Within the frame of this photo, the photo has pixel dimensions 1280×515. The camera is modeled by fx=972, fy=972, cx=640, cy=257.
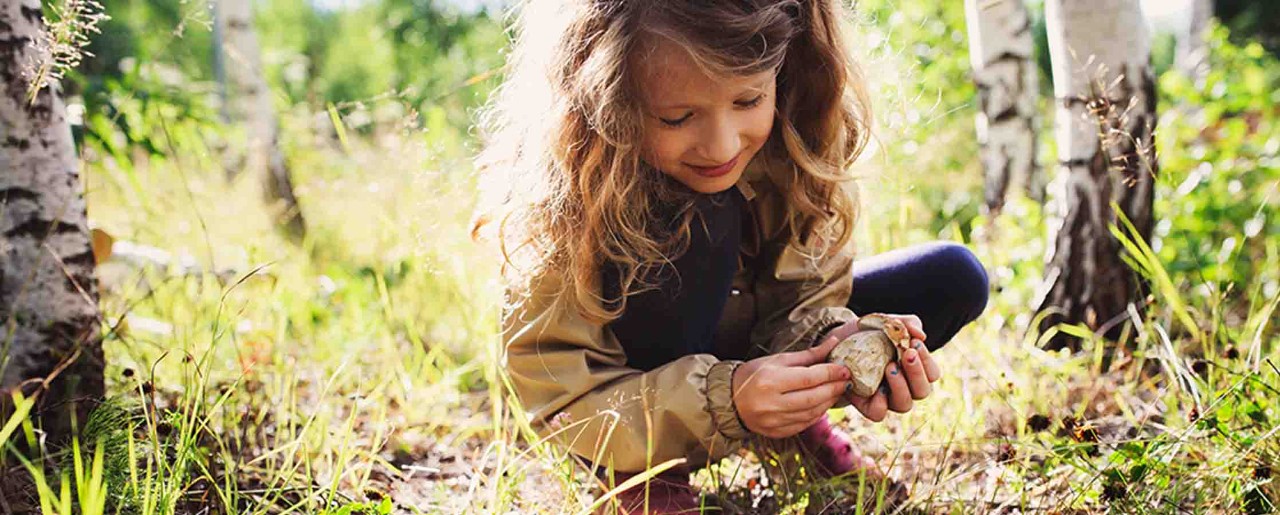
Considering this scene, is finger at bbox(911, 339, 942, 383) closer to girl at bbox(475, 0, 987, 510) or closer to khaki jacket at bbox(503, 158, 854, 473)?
girl at bbox(475, 0, 987, 510)

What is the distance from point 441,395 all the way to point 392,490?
0.48 m

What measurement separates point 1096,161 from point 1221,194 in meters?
1.00

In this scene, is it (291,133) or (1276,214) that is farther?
(291,133)

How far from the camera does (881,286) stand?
2029 mm

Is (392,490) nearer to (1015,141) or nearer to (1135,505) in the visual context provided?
(1135,505)

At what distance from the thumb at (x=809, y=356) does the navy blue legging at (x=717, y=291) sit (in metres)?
0.23

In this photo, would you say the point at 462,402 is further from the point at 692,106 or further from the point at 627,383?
the point at 692,106

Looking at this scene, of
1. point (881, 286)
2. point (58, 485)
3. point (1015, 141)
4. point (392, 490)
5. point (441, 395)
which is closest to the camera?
point (58, 485)

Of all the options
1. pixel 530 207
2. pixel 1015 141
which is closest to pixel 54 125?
pixel 530 207

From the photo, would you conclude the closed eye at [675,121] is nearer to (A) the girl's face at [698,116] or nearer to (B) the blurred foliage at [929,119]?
(A) the girl's face at [698,116]

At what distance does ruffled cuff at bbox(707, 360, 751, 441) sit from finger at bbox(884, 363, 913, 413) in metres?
0.25

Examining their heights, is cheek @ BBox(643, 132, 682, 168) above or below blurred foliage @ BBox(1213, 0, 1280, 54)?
above

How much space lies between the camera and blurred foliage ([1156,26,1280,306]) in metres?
2.60

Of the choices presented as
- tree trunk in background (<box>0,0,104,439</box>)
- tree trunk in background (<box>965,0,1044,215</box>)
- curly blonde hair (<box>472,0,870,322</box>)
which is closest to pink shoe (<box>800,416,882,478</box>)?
curly blonde hair (<box>472,0,870,322</box>)
